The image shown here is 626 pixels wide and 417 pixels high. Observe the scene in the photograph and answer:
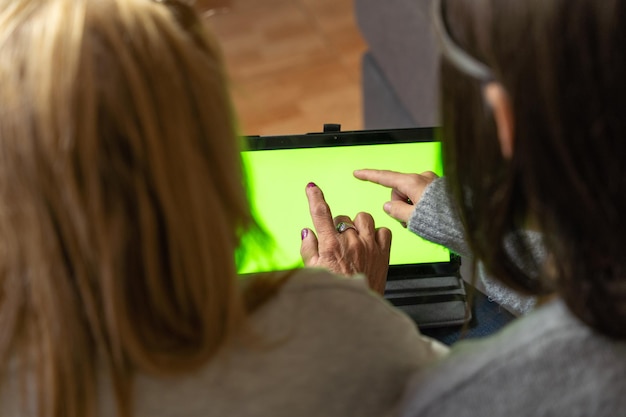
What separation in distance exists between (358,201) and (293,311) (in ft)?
1.29

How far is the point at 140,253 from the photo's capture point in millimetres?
489

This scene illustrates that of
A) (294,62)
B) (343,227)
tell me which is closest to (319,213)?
(343,227)

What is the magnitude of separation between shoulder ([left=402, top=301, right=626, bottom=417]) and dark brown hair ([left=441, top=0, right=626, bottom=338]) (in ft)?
A: 0.05

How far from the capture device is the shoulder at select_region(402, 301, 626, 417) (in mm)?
506

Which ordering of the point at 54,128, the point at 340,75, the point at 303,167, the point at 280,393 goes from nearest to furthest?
the point at 54,128 → the point at 280,393 → the point at 303,167 → the point at 340,75

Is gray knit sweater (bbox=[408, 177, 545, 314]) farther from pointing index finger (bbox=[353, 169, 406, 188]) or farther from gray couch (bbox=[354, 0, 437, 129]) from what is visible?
gray couch (bbox=[354, 0, 437, 129])

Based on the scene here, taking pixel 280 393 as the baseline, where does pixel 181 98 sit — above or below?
above

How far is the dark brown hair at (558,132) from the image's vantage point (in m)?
0.46

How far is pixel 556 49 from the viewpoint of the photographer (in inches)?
18.2

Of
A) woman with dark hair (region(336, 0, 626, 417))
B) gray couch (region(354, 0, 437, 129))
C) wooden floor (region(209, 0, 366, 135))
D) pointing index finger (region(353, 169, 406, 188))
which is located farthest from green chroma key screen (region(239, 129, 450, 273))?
wooden floor (region(209, 0, 366, 135))

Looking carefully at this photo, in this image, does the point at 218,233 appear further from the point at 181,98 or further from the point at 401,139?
the point at 401,139

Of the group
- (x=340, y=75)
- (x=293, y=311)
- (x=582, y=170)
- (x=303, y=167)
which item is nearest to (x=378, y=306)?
(x=293, y=311)

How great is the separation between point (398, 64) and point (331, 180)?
63 centimetres

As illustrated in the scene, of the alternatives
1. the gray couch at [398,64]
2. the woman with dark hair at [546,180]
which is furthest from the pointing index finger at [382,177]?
the gray couch at [398,64]
